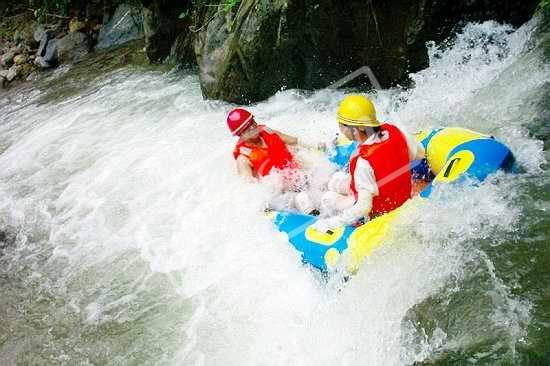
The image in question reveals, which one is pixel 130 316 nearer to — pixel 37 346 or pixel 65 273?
pixel 37 346

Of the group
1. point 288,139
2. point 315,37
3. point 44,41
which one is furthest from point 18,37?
point 288,139

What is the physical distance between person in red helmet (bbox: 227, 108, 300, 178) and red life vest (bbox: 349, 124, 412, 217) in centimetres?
117

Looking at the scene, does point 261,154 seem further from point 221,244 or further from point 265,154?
point 221,244

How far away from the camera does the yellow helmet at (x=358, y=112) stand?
3303 millimetres

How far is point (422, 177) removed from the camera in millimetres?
4098

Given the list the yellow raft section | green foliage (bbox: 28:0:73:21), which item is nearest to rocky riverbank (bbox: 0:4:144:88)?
green foliage (bbox: 28:0:73:21)

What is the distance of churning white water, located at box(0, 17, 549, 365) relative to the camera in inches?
129

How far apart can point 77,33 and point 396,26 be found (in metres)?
9.34

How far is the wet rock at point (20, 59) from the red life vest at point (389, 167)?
12252 millimetres

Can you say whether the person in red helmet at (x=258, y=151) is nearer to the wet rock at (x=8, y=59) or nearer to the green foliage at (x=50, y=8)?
the green foliage at (x=50, y=8)

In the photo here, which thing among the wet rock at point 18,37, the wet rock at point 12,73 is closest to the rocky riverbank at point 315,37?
the wet rock at point 12,73

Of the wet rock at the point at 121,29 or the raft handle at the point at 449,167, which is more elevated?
the raft handle at the point at 449,167

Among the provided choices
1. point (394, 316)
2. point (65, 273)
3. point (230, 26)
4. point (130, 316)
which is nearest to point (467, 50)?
point (230, 26)

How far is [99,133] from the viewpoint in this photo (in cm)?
805
